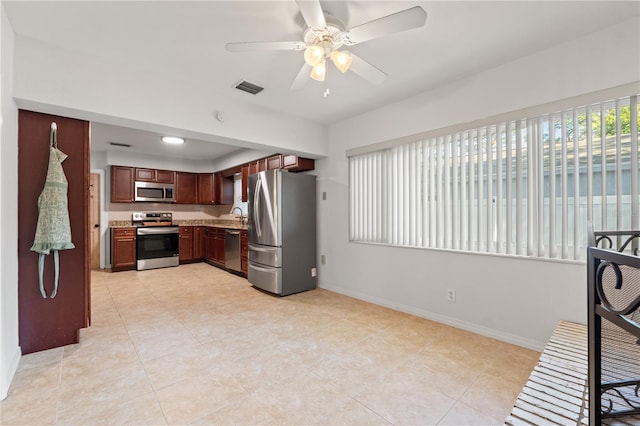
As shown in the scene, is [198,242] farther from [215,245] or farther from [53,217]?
[53,217]

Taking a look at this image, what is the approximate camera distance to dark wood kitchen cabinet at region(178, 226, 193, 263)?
612 centimetres

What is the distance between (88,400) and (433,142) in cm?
343

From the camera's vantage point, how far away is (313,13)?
1.54 metres

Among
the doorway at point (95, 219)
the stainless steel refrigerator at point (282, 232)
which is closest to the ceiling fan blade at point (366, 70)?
the stainless steel refrigerator at point (282, 232)

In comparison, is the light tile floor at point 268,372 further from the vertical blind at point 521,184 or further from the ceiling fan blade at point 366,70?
the ceiling fan blade at point 366,70

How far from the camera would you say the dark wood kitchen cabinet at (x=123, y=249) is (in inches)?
211

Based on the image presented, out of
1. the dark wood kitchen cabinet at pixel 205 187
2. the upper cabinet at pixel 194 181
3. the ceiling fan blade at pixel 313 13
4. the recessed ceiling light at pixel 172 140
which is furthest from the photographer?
the dark wood kitchen cabinet at pixel 205 187

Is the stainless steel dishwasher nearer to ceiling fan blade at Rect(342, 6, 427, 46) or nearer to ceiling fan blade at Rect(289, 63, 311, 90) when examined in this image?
ceiling fan blade at Rect(289, 63, 311, 90)

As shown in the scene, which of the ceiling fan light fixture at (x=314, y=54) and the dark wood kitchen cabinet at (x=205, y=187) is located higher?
the ceiling fan light fixture at (x=314, y=54)

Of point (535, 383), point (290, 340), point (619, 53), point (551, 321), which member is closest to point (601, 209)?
point (551, 321)

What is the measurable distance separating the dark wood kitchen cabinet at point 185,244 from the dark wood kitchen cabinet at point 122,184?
1.16 meters

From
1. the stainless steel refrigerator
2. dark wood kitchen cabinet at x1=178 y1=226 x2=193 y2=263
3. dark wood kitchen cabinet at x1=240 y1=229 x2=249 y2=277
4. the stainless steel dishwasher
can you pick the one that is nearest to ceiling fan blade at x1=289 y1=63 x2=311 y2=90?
the stainless steel refrigerator

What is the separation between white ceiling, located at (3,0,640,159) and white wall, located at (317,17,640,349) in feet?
0.48

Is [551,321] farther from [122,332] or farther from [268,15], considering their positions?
[122,332]
